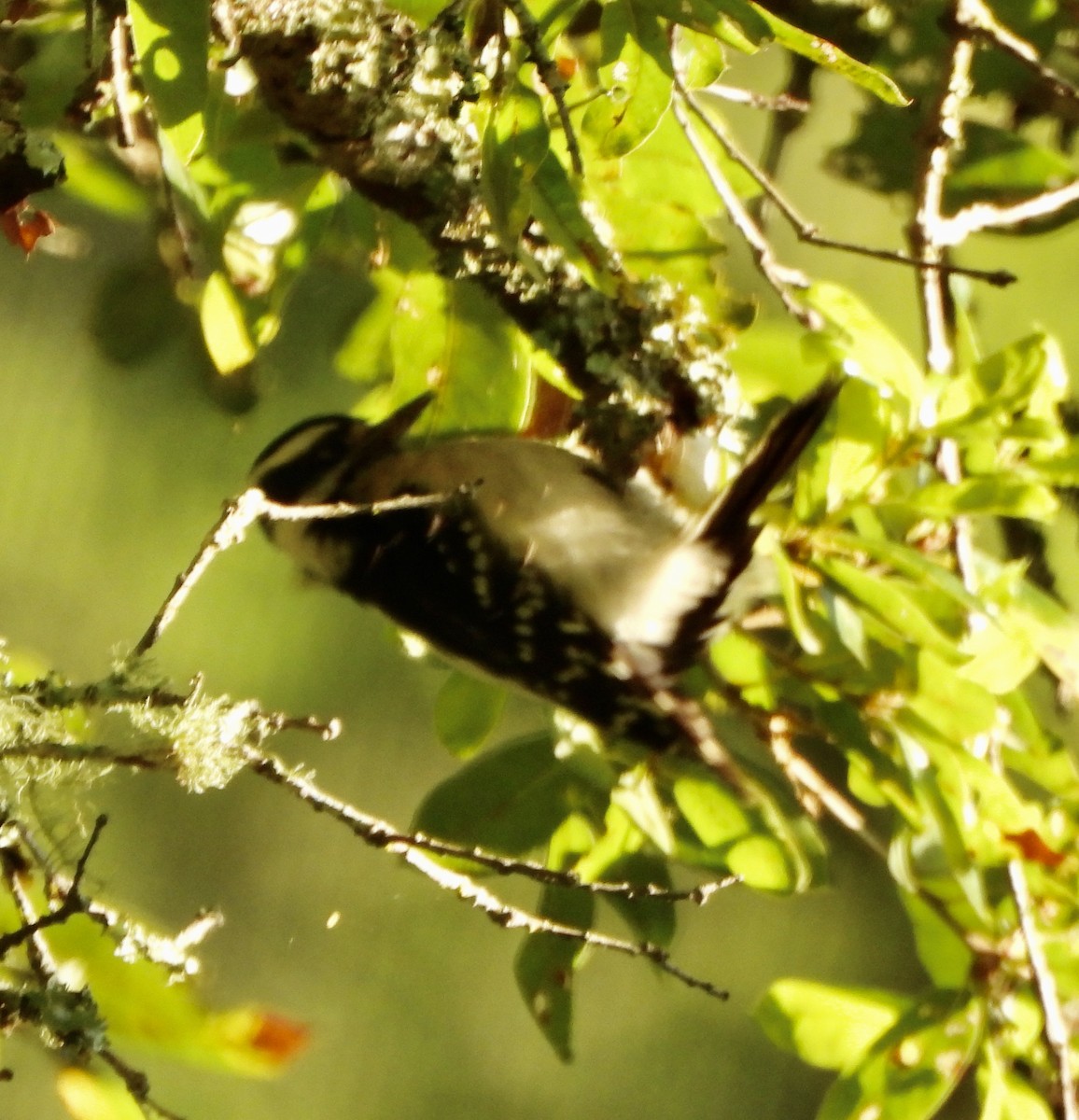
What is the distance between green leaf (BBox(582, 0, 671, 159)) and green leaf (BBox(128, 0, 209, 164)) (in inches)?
5.1

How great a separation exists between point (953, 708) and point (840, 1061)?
215 millimetres

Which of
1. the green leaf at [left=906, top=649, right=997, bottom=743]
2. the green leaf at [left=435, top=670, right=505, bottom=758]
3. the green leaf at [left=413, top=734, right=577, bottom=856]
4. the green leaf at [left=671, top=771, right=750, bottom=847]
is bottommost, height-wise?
the green leaf at [left=671, top=771, right=750, bottom=847]

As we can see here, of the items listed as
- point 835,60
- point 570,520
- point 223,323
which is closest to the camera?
point 835,60

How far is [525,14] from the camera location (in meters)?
0.36

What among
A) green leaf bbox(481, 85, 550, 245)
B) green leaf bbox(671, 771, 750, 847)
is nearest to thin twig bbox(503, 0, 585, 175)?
green leaf bbox(481, 85, 550, 245)

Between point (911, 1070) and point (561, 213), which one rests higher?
point (561, 213)

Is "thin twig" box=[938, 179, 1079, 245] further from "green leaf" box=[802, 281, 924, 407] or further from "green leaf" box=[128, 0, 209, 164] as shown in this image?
"green leaf" box=[128, 0, 209, 164]

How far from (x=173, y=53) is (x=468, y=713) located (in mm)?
336

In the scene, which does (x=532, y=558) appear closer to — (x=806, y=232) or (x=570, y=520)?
(x=570, y=520)

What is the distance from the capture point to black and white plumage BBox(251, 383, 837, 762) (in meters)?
0.55

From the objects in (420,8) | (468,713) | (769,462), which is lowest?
(468,713)

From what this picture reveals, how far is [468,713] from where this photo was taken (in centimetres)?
59

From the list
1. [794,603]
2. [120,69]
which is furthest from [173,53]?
[794,603]

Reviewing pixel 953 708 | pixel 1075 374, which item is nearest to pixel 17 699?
pixel 953 708
